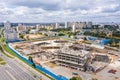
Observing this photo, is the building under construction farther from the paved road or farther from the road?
the paved road

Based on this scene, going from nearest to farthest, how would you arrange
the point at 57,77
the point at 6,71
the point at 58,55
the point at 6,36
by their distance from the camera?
the point at 57,77, the point at 6,71, the point at 58,55, the point at 6,36

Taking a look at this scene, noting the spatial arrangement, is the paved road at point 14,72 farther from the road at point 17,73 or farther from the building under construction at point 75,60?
the building under construction at point 75,60

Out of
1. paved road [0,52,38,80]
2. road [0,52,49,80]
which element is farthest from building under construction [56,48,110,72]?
paved road [0,52,38,80]

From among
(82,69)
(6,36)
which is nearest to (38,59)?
(82,69)

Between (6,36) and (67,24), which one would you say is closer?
(6,36)

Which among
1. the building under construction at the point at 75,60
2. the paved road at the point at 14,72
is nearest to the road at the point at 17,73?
the paved road at the point at 14,72

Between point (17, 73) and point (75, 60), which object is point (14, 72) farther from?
point (75, 60)

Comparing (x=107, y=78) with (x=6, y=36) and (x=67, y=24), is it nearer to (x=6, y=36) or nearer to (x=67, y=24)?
(x=6, y=36)

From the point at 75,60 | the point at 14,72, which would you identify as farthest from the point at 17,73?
the point at 75,60
